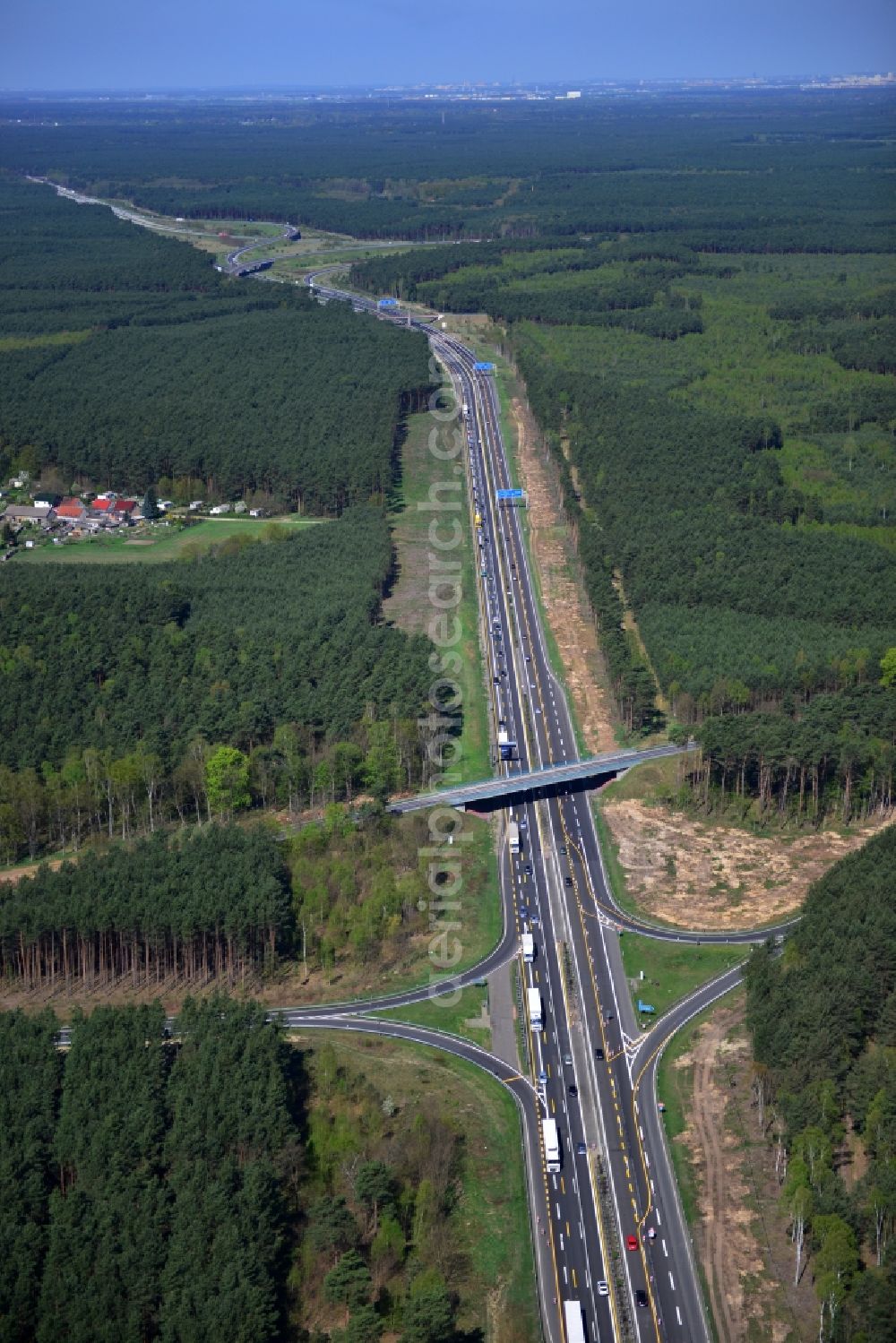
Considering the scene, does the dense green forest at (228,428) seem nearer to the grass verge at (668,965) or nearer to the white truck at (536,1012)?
the grass verge at (668,965)

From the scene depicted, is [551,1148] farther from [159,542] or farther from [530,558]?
[159,542]


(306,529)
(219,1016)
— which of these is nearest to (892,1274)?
(219,1016)

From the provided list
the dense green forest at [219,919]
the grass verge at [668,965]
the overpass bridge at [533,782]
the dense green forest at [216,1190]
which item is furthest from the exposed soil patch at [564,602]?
the dense green forest at [216,1190]

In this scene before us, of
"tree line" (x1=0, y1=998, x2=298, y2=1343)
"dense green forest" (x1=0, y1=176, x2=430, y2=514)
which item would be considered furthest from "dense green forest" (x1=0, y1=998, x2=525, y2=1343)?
"dense green forest" (x1=0, y1=176, x2=430, y2=514)

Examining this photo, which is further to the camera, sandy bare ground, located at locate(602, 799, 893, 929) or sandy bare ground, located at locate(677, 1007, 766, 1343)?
sandy bare ground, located at locate(602, 799, 893, 929)

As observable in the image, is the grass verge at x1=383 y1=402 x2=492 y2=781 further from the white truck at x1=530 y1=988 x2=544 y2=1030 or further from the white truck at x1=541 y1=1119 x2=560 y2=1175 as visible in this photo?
the white truck at x1=541 y1=1119 x2=560 y2=1175

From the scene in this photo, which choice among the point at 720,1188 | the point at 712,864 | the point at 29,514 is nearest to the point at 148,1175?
the point at 720,1188
